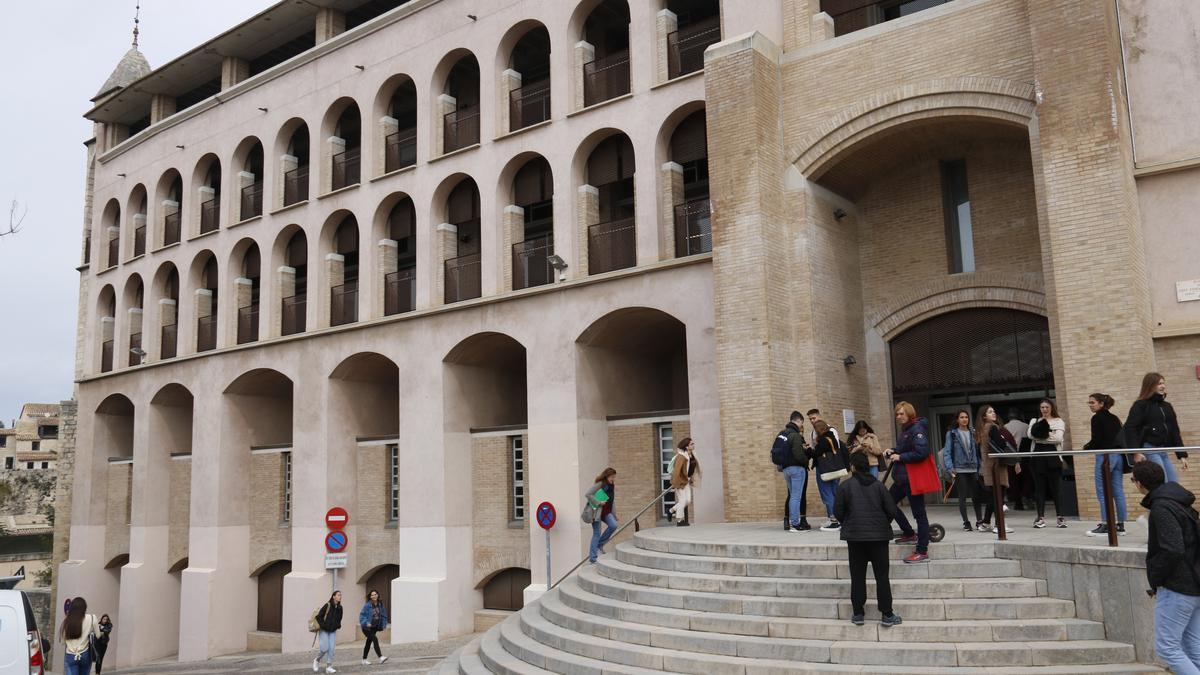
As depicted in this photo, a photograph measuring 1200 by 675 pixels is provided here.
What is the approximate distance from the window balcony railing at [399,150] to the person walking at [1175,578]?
20.4m

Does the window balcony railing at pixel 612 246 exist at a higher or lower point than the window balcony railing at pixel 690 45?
lower

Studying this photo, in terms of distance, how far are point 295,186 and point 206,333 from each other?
5.52 meters

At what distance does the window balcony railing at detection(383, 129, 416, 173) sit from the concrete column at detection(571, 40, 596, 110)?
5.45 m

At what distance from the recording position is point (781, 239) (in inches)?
656

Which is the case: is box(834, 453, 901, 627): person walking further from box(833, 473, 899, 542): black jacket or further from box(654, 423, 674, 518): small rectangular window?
box(654, 423, 674, 518): small rectangular window

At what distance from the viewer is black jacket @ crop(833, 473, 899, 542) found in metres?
8.87

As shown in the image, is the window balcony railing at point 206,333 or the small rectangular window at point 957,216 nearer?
the small rectangular window at point 957,216

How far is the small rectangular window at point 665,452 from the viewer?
19.6 m

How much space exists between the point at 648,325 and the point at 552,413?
8.87 feet

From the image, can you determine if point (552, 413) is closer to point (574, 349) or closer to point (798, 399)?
point (574, 349)

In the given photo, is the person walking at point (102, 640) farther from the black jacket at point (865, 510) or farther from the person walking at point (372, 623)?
the black jacket at point (865, 510)

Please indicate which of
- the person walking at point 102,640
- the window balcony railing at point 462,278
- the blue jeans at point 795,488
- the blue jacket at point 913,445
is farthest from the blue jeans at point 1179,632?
the person walking at point 102,640

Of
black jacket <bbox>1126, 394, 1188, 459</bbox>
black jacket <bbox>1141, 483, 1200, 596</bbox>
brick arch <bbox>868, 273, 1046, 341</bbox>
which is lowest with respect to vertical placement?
black jacket <bbox>1141, 483, 1200, 596</bbox>

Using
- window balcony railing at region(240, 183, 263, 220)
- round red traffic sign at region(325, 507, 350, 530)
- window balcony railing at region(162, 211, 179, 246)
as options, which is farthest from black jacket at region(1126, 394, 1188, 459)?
window balcony railing at region(162, 211, 179, 246)
